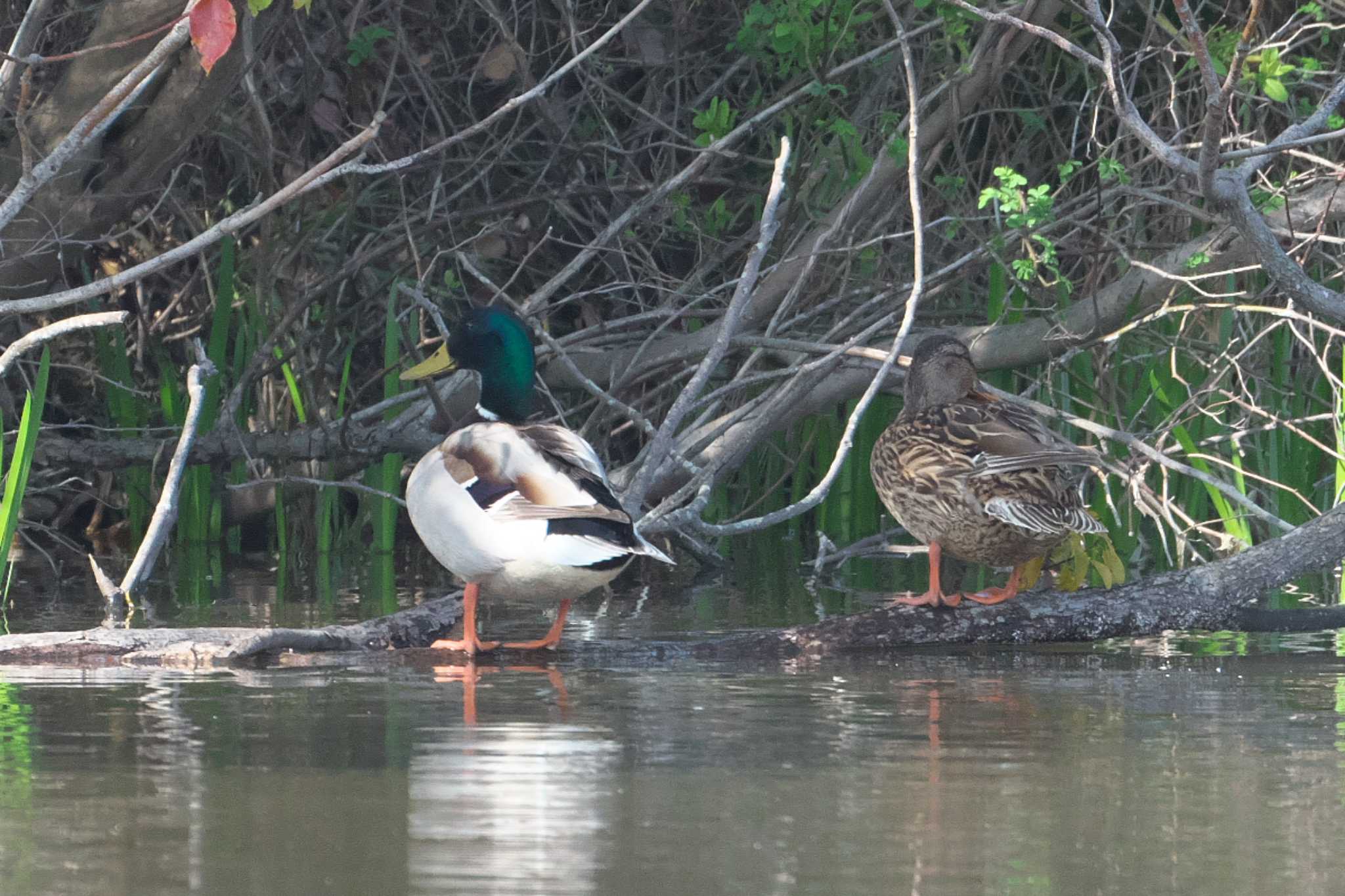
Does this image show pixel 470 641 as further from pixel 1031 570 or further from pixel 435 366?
pixel 1031 570

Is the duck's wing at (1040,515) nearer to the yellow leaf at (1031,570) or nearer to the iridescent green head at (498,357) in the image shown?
the yellow leaf at (1031,570)

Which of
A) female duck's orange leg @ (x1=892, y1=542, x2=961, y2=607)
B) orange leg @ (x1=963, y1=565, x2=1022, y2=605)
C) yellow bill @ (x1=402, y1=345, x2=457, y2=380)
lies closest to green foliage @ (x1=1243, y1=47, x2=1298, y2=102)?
orange leg @ (x1=963, y1=565, x2=1022, y2=605)

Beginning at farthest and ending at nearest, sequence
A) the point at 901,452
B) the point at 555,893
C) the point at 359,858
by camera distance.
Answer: the point at 901,452, the point at 359,858, the point at 555,893

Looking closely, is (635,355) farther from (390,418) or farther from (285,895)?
(285,895)

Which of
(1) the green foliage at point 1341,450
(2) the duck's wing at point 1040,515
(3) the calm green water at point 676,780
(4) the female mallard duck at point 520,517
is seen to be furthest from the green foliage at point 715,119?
(3) the calm green water at point 676,780

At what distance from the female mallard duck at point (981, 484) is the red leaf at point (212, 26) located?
7.19 feet

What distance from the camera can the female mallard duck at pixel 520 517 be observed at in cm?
493

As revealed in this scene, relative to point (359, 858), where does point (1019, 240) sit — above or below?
above

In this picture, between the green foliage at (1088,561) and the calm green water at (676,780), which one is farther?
the green foliage at (1088,561)

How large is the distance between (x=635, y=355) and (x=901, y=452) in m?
2.26

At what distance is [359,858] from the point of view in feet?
9.62

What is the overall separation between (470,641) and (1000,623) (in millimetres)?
1446

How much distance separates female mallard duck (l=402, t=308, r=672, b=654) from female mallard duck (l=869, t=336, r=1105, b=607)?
0.85m

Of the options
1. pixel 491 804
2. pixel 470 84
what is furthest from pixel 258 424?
pixel 491 804
